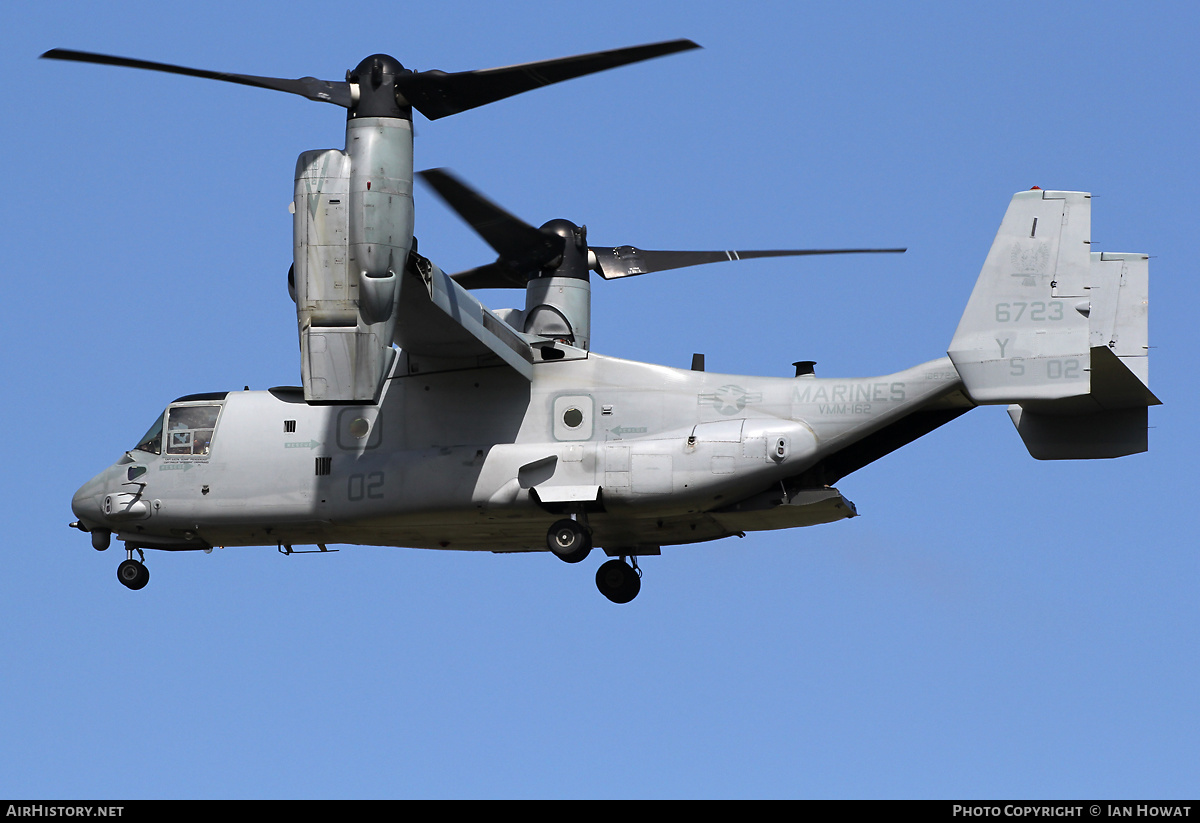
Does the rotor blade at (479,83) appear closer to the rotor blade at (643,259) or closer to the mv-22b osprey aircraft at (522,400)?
the mv-22b osprey aircraft at (522,400)

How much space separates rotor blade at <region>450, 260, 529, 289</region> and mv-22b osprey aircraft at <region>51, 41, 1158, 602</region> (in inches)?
1.9

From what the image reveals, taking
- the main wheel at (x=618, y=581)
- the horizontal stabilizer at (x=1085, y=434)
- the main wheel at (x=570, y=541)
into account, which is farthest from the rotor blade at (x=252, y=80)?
the horizontal stabilizer at (x=1085, y=434)

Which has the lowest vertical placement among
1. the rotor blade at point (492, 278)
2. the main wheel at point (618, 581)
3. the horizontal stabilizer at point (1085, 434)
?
the main wheel at point (618, 581)

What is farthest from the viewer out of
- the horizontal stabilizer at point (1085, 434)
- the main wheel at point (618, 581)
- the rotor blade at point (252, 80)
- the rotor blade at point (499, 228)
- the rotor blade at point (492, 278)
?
the rotor blade at point (492, 278)

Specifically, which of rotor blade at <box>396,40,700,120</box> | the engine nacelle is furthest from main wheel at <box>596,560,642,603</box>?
rotor blade at <box>396,40,700,120</box>

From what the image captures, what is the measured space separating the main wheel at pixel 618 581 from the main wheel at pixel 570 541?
2.16 meters

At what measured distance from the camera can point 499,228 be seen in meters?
27.2

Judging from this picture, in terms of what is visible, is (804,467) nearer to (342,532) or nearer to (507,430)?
(507,430)

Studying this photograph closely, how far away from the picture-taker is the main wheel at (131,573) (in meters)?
27.4

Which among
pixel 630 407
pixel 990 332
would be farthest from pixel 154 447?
pixel 990 332

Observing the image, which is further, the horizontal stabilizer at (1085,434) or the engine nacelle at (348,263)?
the horizontal stabilizer at (1085,434)

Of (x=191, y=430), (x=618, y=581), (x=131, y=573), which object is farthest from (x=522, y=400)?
(x=131, y=573)

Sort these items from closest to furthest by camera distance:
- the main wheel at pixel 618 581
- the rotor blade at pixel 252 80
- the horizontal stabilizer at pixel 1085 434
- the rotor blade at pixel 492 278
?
the rotor blade at pixel 252 80 < the horizontal stabilizer at pixel 1085 434 < the main wheel at pixel 618 581 < the rotor blade at pixel 492 278
